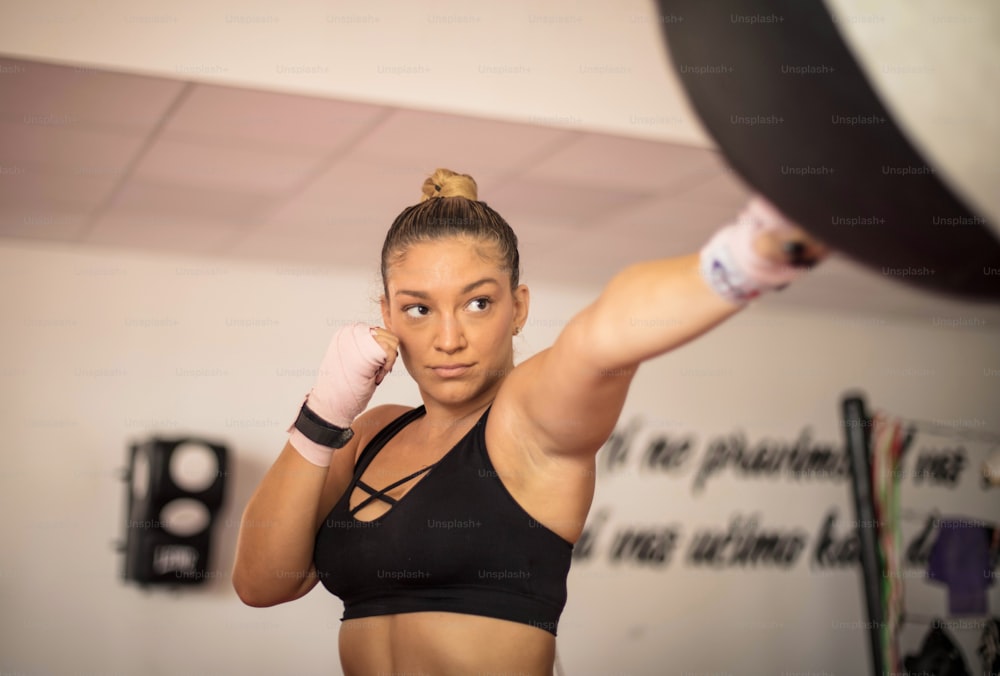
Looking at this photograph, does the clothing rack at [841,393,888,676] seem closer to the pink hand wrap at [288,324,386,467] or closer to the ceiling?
the ceiling

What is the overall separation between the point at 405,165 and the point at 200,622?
7.01ft

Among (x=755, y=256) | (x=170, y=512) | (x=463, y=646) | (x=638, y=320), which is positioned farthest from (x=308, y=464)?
(x=170, y=512)

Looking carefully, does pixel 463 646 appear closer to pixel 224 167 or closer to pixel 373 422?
pixel 373 422

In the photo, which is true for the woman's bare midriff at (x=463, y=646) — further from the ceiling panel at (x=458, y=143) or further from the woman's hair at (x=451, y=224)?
the ceiling panel at (x=458, y=143)

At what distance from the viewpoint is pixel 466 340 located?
4.07ft

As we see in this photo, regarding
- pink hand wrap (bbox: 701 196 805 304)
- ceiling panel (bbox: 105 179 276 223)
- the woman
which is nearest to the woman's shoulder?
the woman

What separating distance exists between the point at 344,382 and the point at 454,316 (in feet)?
0.54

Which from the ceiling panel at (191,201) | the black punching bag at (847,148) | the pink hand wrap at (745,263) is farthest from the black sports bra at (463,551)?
the ceiling panel at (191,201)

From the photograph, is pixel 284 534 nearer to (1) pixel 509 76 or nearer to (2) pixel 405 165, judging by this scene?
(1) pixel 509 76

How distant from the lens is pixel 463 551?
113 centimetres

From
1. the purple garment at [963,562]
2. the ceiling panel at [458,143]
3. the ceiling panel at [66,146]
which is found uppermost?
the ceiling panel at [66,146]

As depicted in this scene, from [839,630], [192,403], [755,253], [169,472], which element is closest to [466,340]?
[755,253]

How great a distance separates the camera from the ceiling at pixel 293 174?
2.97m

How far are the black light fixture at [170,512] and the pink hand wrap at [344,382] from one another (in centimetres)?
279
